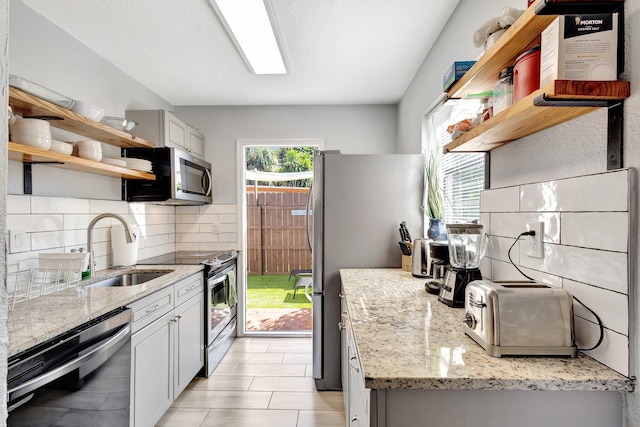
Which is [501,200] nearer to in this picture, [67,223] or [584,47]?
[584,47]

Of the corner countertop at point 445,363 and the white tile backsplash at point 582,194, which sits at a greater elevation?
the white tile backsplash at point 582,194

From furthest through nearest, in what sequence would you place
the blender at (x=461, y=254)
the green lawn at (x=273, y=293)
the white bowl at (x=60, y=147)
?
1. the green lawn at (x=273, y=293)
2. the white bowl at (x=60, y=147)
3. the blender at (x=461, y=254)

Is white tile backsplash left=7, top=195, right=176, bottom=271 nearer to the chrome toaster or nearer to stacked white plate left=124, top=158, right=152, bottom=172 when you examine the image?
stacked white plate left=124, top=158, right=152, bottom=172

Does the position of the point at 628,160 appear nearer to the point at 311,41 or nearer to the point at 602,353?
the point at 602,353

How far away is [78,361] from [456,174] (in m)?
2.18

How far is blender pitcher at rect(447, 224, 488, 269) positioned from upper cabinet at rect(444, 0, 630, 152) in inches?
14.3

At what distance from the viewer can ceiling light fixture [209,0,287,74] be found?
6.03 ft

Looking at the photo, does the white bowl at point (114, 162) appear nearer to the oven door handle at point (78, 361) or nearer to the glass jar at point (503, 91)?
the oven door handle at point (78, 361)

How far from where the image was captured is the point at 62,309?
1.51m

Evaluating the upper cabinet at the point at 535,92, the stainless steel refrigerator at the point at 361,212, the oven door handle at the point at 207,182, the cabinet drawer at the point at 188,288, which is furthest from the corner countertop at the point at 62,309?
the upper cabinet at the point at 535,92

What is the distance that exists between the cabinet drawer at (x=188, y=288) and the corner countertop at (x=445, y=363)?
143cm

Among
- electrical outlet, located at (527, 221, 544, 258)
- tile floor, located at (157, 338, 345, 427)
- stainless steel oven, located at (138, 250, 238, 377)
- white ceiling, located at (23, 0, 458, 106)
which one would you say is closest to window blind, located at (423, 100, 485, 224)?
white ceiling, located at (23, 0, 458, 106)

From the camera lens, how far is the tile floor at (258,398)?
7.20 feet

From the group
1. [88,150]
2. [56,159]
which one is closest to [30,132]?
[56,159]
